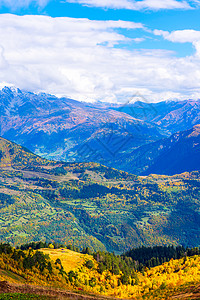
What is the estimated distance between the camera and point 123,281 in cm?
15538

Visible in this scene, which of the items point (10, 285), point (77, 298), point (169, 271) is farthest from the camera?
point (169, 271)

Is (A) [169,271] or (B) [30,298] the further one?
(A) [169,271]

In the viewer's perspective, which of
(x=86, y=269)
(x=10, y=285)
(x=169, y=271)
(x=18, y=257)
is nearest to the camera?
(x=10, y=285)

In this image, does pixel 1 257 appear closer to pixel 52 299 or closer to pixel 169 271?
pixel 52 299

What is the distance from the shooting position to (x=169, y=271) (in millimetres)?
165500

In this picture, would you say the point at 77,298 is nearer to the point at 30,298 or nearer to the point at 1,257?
the point at 30,298

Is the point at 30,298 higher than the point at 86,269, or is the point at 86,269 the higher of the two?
the point at 30,298

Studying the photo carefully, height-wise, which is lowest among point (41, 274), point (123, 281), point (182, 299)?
point (123, 281)

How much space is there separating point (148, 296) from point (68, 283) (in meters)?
32.4

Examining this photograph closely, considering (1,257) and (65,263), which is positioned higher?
(1,257)

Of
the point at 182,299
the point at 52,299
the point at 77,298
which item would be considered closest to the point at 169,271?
the point at 182,299

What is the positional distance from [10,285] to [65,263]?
Answer: 256 ft

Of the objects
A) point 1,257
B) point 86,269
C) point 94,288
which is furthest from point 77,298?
point 86,269

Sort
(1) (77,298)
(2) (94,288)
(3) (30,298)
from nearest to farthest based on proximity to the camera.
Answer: (3) (30,298) → (1) (77,298) → (2) (94,288)
